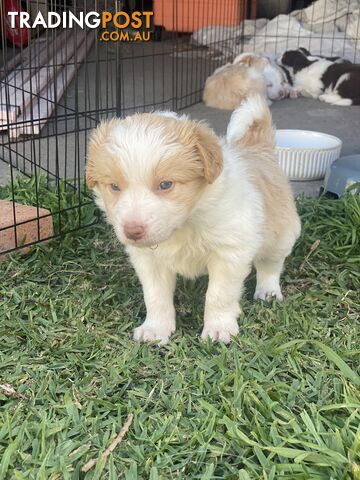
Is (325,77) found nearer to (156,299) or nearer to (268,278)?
(268,278)

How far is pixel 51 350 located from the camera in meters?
2.64

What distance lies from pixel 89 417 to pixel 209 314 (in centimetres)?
76

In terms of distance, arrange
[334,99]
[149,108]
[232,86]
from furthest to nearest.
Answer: [334,99] → [232,86] → [149,108]

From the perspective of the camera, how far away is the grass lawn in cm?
198

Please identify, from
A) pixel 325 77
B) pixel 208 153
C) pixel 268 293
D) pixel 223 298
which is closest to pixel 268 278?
pixel 268 293

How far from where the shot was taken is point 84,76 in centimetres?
601

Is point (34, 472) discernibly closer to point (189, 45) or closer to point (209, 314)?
point (209, 314)

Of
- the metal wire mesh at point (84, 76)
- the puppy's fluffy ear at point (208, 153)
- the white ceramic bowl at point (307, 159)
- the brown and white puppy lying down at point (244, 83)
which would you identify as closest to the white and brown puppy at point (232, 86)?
the brown and white puppy lying down at point (244, 83)

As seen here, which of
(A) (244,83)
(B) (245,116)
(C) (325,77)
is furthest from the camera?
(C) (325,77)

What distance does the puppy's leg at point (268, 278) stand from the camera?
3.12 m

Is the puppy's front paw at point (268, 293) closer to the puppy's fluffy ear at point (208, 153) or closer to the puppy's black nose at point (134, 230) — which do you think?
the puppy's fluffy ear at point (208, 153)

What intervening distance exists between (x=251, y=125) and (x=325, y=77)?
16.8 feet

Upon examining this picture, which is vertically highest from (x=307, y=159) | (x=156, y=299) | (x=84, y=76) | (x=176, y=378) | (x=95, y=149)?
(x=95, y=149)

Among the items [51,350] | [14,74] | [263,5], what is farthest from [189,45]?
[51,350]
